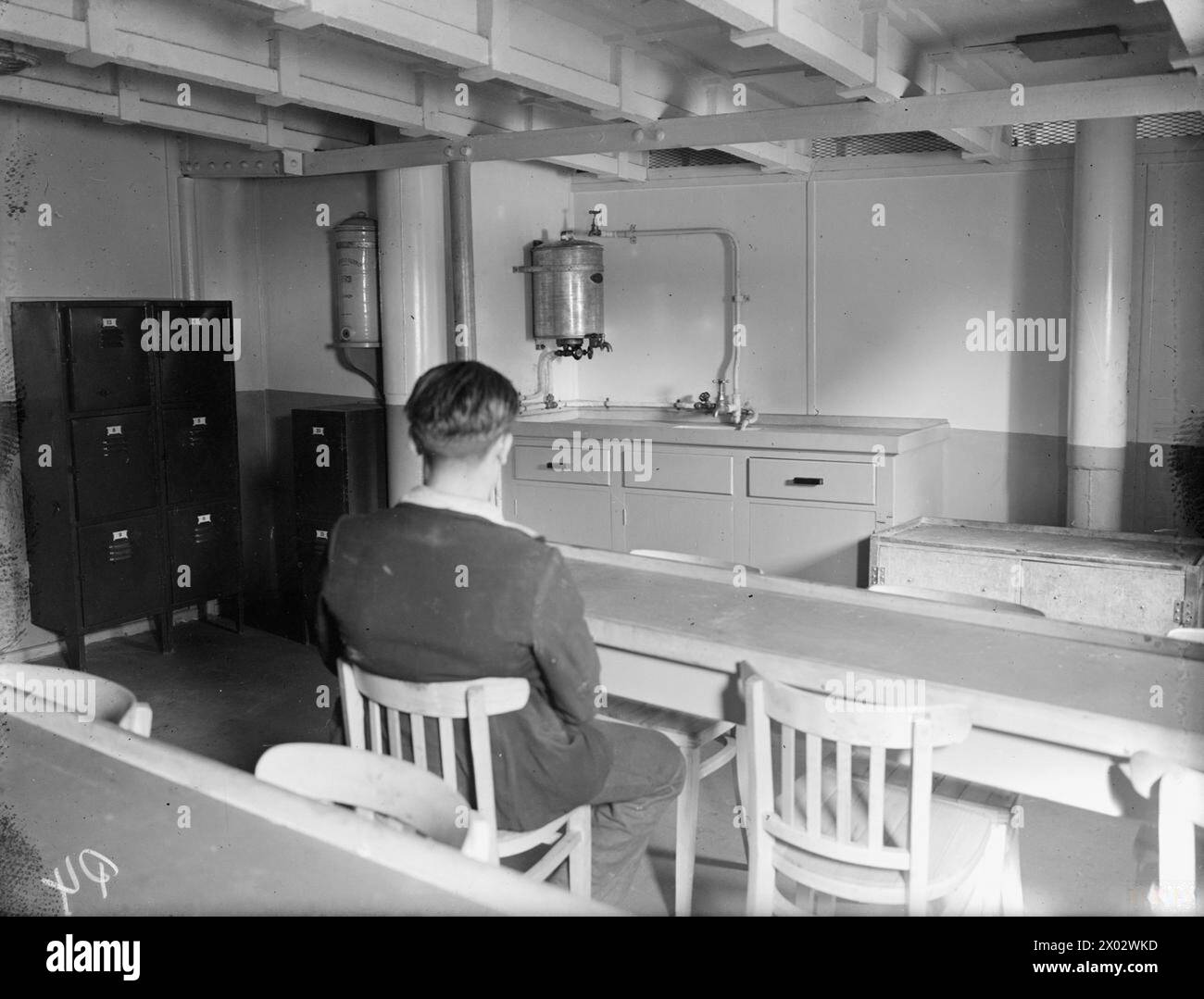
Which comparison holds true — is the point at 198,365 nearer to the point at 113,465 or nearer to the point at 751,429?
the point at 113,465

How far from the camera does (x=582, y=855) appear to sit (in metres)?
2.58

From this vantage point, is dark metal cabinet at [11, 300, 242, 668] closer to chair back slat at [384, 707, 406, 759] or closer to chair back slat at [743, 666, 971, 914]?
chair back slat at [384, 707, 406, 759]

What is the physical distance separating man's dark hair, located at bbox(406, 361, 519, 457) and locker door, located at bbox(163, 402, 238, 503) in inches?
150

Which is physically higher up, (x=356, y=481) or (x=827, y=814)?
(x=356, y=481)

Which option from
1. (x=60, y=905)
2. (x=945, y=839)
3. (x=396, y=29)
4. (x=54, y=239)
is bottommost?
(x=945, y=839)

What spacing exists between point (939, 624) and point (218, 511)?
427cm

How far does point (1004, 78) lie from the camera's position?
5035mm

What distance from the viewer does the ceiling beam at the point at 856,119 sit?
3.95 m

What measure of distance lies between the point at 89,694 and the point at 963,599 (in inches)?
83.8

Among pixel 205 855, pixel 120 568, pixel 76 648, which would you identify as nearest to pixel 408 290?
pixel 120 568

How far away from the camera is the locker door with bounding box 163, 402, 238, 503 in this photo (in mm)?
5672

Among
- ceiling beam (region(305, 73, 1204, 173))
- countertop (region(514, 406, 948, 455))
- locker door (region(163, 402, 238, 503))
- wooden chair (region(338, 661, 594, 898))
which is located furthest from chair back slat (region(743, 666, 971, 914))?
locker door (region(163, 402, 238, 503))

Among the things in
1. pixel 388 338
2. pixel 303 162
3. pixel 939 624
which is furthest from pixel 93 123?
pixel 939 624

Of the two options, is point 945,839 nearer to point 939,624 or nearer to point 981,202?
point 939,624
